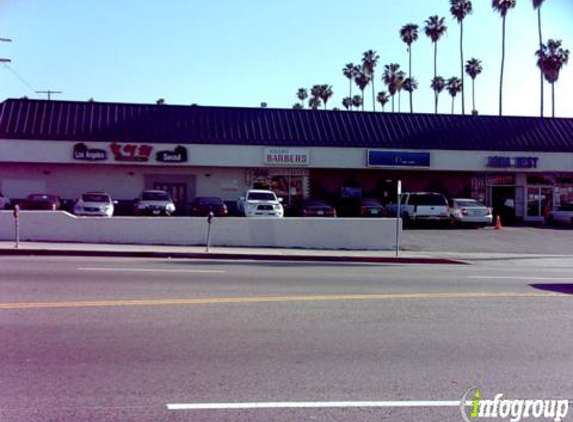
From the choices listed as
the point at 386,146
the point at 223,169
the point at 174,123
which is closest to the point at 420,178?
the point at 386,146

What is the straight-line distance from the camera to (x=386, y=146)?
1519 inches

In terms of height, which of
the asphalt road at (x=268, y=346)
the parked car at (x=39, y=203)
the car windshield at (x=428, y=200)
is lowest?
the asphalt road at (x=268, y=346)

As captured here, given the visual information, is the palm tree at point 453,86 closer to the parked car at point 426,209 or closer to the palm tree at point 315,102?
the palm tree at point 315,102

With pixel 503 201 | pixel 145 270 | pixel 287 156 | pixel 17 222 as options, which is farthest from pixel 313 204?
pixel 145 270

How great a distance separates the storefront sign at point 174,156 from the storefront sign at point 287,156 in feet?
15.9

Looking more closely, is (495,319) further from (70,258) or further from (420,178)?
(420,178)

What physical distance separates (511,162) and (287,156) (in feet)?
46.6

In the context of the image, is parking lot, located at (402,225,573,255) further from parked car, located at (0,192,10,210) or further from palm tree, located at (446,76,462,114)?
palm tree, located at (446,76,462,114)

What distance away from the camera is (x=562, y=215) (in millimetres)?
36688

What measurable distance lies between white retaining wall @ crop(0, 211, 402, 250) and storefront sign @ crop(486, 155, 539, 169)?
64.3 feet

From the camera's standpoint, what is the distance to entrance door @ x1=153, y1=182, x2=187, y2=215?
38.1 meters

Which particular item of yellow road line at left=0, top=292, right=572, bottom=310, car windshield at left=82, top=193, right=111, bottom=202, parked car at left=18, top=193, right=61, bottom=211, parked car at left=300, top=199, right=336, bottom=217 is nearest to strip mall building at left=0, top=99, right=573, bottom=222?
parked car at left=18, top=193, right=61, bottom=211

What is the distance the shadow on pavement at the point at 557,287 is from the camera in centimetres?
1200

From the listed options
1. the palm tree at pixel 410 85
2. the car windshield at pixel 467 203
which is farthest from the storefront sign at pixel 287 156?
the palm tree at pixel 410 85
